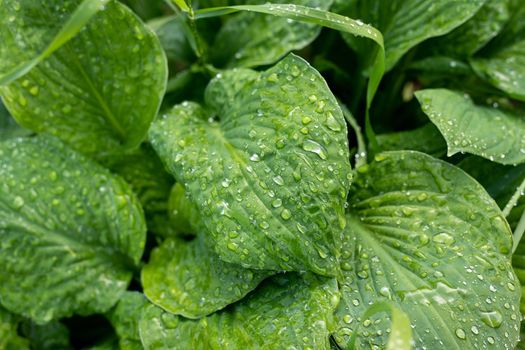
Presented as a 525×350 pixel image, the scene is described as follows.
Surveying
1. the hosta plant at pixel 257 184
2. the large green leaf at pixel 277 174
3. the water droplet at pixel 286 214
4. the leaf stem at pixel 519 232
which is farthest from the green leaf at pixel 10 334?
the leaf stem at pixel 519 232

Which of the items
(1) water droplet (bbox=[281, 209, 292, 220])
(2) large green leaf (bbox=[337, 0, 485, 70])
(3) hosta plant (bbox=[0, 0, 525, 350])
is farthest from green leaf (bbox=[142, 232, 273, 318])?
(2) large green leaf (bbox=[337, 0, 485, 70])

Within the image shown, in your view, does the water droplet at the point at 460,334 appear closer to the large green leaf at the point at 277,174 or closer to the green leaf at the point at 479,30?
the large green leaf at the point at 277,174

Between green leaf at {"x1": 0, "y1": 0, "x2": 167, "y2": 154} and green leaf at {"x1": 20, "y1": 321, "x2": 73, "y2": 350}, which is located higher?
green leaf at {"x1": 0, "y1": 0, "x2": 167, "y2": 154}

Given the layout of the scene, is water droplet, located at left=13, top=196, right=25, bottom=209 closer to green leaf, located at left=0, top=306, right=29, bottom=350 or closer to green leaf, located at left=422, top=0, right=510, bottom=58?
green leaf, located at left=0, top=306, right=29, bottom=350

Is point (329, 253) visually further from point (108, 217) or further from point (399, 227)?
point (108, 217)

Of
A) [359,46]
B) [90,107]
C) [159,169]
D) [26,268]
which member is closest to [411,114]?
[359,46]

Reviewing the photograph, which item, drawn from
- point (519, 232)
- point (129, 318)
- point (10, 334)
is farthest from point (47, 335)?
point (519, 232)

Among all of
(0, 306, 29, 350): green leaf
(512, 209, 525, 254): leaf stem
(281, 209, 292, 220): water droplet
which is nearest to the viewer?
(281, 209, 292, 220): water droplet
